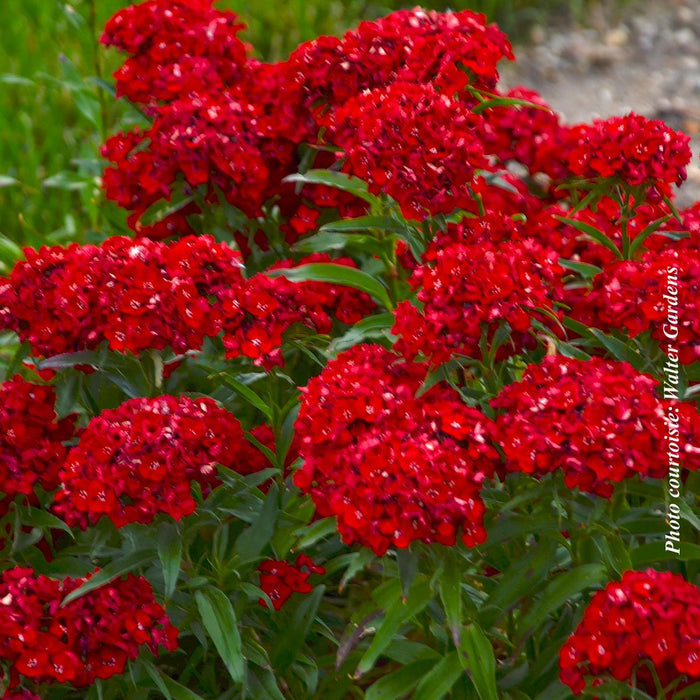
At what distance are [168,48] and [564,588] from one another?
1.56 metres

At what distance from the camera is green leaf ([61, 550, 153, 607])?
2.02 metres

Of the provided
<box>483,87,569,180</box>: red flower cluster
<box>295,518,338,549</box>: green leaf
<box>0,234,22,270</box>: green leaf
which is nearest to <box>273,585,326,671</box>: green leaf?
<box>295,518,338,549</box>: green leaf

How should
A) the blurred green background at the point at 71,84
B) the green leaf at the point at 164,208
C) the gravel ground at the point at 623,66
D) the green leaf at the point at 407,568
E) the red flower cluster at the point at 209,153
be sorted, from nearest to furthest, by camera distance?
the green leaf at the point at 407,568
the red flower cluster at the point at 209,153
the green leaf at the point at 164,208
the blurred green background at the point at 71,84
the gravel ground at the point at 623,66

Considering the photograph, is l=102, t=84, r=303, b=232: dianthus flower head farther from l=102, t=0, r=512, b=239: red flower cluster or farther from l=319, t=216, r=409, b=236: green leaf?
l=319, t=216, r=409, b=236: green leaf

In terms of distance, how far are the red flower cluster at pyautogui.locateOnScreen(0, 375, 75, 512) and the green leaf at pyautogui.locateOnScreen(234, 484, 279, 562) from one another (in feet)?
1.20

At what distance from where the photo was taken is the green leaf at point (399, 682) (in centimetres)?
213

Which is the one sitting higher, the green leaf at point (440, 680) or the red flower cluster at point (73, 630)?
the red flower cluster at point (73, 630)

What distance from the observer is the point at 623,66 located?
18.7 ft

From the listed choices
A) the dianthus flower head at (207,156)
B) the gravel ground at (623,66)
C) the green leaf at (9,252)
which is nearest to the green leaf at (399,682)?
the dianthus flower head at (207,156)

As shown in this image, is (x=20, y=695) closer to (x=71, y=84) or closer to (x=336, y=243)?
(x=336, y=243)

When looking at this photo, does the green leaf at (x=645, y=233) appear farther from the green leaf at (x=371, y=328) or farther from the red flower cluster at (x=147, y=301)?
the red flower cluster at (x=147, y=301)

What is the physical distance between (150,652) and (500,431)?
74 centimetres

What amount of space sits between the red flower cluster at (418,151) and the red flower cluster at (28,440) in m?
0.75

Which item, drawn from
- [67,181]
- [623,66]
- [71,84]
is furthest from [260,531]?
[623,66]
